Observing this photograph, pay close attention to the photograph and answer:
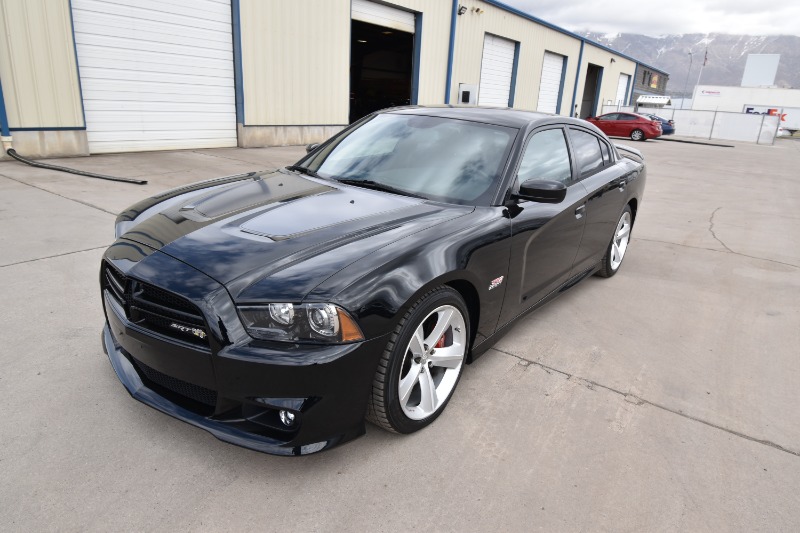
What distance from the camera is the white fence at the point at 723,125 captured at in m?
32.0

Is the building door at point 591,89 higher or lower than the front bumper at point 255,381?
higher

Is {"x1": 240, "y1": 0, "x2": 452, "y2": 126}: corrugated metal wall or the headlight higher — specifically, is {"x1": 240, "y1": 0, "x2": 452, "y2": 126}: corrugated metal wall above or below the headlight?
above

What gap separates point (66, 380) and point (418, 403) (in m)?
1.87

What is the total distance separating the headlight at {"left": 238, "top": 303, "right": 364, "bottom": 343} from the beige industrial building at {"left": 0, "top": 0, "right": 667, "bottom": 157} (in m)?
7.18

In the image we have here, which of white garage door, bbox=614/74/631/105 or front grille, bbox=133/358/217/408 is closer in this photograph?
front grille, bbox=133/358/217/408

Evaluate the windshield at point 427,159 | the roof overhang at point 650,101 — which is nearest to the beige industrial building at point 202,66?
the windshield at point 427,159

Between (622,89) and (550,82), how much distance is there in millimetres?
16300

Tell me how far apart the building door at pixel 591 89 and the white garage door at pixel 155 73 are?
28700mm

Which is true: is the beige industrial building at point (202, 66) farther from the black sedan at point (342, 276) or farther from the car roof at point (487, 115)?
the black sedan at point (342, 276)

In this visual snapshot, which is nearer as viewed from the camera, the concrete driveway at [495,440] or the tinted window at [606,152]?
the concrete driveway at [495,440]

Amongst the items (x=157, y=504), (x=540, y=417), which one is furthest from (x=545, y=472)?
(x=157, y=504)

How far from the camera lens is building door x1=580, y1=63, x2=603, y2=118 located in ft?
115

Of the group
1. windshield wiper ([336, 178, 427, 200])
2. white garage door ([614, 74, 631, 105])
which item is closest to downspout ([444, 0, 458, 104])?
windshield wiper ([336, 178, 427, 200])

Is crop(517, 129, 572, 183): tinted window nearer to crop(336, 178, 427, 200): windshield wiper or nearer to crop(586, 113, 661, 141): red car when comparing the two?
crop(336, 178, 427, 200): windshield wiper
